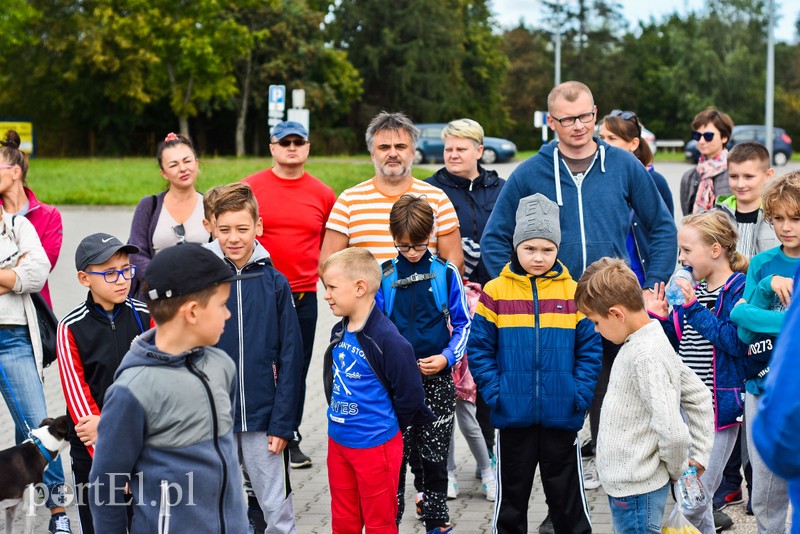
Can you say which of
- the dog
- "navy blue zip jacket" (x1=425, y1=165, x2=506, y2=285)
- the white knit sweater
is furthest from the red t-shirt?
the white knit sweater

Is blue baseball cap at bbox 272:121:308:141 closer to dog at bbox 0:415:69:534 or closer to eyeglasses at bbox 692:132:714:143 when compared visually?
dog at bbox 0:415:69:534

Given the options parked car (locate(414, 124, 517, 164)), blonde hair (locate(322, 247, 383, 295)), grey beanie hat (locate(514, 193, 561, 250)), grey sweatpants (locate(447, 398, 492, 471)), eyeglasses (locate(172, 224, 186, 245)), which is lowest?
grey sweatpants (locate(447, 398, 492, 471))

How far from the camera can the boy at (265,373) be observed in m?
4.64

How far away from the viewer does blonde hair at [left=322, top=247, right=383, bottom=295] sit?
451cm

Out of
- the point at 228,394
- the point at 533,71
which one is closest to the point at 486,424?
the point at 228,394

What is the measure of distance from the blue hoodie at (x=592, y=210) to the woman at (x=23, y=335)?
7.86ft

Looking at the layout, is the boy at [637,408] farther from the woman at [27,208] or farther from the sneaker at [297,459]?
the woman at [27,208]

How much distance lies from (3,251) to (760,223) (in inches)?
165

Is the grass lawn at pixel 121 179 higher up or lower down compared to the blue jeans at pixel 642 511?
higher up

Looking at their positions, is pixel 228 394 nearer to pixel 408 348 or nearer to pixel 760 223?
pixel 408 348

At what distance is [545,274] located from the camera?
15.4 feet

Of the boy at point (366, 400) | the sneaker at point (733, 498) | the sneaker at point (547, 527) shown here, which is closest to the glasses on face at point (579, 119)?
the boy at point (366, 400)

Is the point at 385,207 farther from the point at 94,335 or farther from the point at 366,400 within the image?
the point at 94,335

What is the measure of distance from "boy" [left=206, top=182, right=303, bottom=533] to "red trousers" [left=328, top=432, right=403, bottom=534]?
276 millimetres
